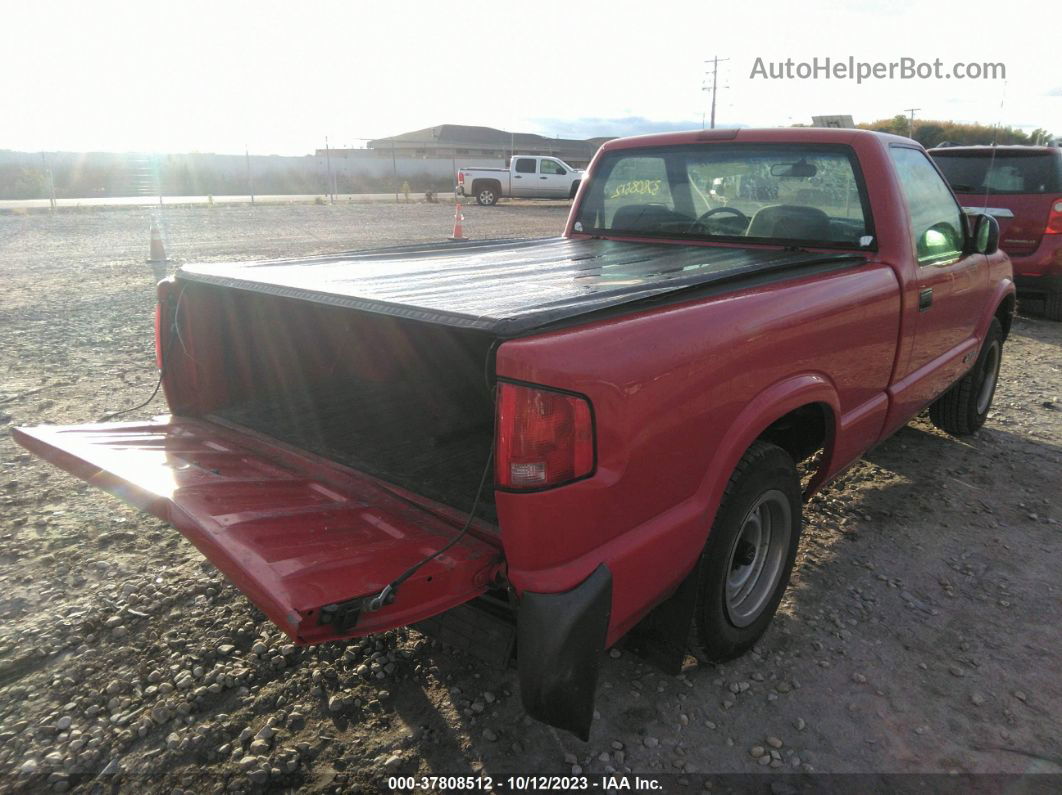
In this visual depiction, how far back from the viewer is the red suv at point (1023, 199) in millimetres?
7867

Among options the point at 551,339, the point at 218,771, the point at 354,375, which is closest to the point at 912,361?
the point at 551,339

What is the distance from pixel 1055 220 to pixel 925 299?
19.3ft

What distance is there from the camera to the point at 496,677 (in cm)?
258

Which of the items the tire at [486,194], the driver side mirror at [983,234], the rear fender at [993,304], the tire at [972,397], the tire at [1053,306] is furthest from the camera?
the tire at [486,194]

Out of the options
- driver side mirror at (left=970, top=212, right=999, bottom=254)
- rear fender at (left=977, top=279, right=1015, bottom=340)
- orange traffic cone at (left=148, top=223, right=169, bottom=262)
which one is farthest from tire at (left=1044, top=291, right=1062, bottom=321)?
orange traffic cone at (left=148, top=223, right=169, bottom=262)

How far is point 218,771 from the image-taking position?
2154 mm

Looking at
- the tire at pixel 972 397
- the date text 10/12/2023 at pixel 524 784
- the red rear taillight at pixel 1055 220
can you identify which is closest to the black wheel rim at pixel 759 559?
the date text 10/12/2023 at pixel 524 784

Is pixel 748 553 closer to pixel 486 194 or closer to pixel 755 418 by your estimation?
pixel 755 418

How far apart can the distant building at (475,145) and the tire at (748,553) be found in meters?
57.3

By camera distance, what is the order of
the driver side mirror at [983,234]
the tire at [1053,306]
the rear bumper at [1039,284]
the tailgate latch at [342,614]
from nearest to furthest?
the tailgate latch at [342,614] < the driver side mirror at [983,234] < the rear bumper at [1039,284] < the tire at [1053,306]

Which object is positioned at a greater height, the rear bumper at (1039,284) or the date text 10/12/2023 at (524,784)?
the rear bumper at (1039,284)

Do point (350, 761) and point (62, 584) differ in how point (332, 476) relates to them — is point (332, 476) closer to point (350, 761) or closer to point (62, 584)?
point (350, 761)

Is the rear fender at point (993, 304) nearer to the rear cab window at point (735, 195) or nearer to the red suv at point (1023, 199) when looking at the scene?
the rear cab window at point (735, 195)

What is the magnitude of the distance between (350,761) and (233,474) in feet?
3.35
